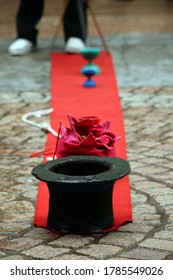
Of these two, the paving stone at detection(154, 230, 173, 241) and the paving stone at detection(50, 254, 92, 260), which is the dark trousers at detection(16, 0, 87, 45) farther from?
the paving stone at detection(50, 254, 92, 260)

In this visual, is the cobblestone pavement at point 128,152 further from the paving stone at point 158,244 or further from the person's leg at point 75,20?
the person's leg at point 75,20

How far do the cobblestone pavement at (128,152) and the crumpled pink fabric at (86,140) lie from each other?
0.25m

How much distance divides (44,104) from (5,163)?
1.61m

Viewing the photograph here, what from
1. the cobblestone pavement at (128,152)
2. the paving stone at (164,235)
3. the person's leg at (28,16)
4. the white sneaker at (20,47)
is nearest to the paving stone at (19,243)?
the cobblestone pavement at (128,152)

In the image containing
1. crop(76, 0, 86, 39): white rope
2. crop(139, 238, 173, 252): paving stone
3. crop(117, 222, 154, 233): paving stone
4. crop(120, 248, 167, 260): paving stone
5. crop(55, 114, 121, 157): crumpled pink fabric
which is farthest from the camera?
crop(76, 0, 86, 39): white rope

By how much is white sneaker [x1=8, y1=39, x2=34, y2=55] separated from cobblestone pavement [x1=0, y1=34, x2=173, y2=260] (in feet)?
0.29

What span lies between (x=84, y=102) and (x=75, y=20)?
193cm

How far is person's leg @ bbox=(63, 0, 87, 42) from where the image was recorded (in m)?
9.12

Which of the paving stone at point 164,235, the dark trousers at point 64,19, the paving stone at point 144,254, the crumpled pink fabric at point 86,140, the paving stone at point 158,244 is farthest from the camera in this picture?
the dark trousers at point 64,19

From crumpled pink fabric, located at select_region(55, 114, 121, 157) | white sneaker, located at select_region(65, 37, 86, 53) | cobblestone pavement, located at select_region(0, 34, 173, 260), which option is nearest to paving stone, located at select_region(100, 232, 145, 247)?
cobblestone pavement, located at select_region(0, 34, 173, 260)

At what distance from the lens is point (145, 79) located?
8.26 m

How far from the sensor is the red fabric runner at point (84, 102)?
5090 millimetres

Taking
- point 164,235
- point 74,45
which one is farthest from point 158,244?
point 74,45

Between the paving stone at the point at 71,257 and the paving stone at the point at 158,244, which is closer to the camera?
the paving stone at the point at 71,257
